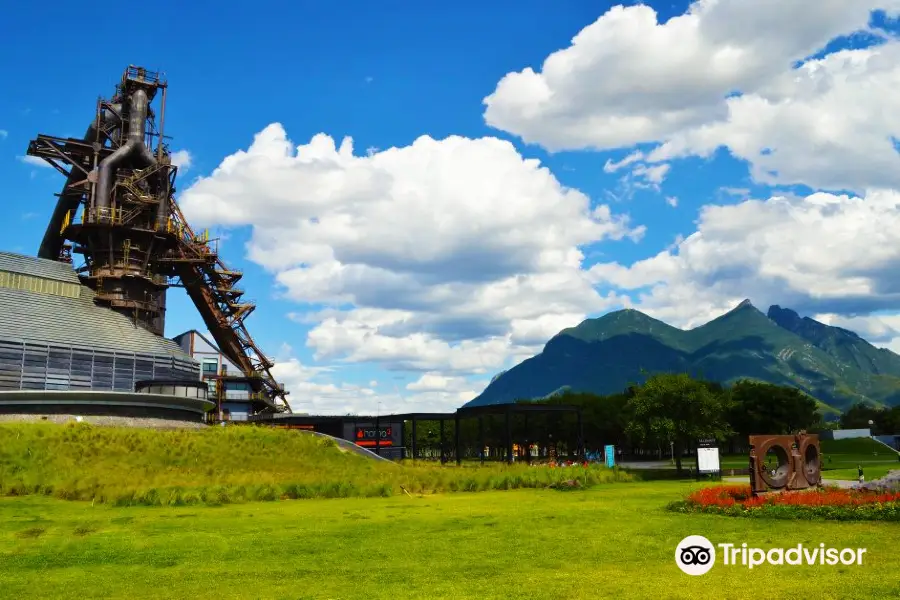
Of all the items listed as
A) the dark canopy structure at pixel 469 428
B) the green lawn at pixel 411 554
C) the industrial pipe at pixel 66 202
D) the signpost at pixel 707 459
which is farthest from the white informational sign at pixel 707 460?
the industrial pipe at pixel 66 202

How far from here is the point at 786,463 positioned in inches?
1149

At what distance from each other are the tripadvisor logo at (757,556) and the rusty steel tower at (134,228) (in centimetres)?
7284

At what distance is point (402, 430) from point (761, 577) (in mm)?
71716

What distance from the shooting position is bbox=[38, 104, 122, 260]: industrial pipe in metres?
83.0

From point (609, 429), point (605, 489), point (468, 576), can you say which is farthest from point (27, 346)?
point (609, 429)

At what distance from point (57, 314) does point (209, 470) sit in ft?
117

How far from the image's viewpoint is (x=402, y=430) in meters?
84.1

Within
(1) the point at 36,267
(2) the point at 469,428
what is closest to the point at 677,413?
(1) the point at 36,267

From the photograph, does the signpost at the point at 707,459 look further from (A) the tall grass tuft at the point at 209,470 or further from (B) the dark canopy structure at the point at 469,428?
(B) the dark canopy structure at the point at 469,428

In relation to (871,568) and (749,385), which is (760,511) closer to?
(871,568)

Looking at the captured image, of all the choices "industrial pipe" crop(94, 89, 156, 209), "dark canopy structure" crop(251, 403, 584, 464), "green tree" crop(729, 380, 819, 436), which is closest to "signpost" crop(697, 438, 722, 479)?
"dark canopy structure" crop(251, 403, 584, 464)

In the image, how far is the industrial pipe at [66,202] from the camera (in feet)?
272

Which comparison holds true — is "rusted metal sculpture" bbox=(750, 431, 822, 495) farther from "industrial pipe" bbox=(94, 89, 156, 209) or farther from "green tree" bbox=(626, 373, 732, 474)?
"industrial pipe" bbox=(94, 89, 156, 209)

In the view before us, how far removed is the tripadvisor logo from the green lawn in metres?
0.31
